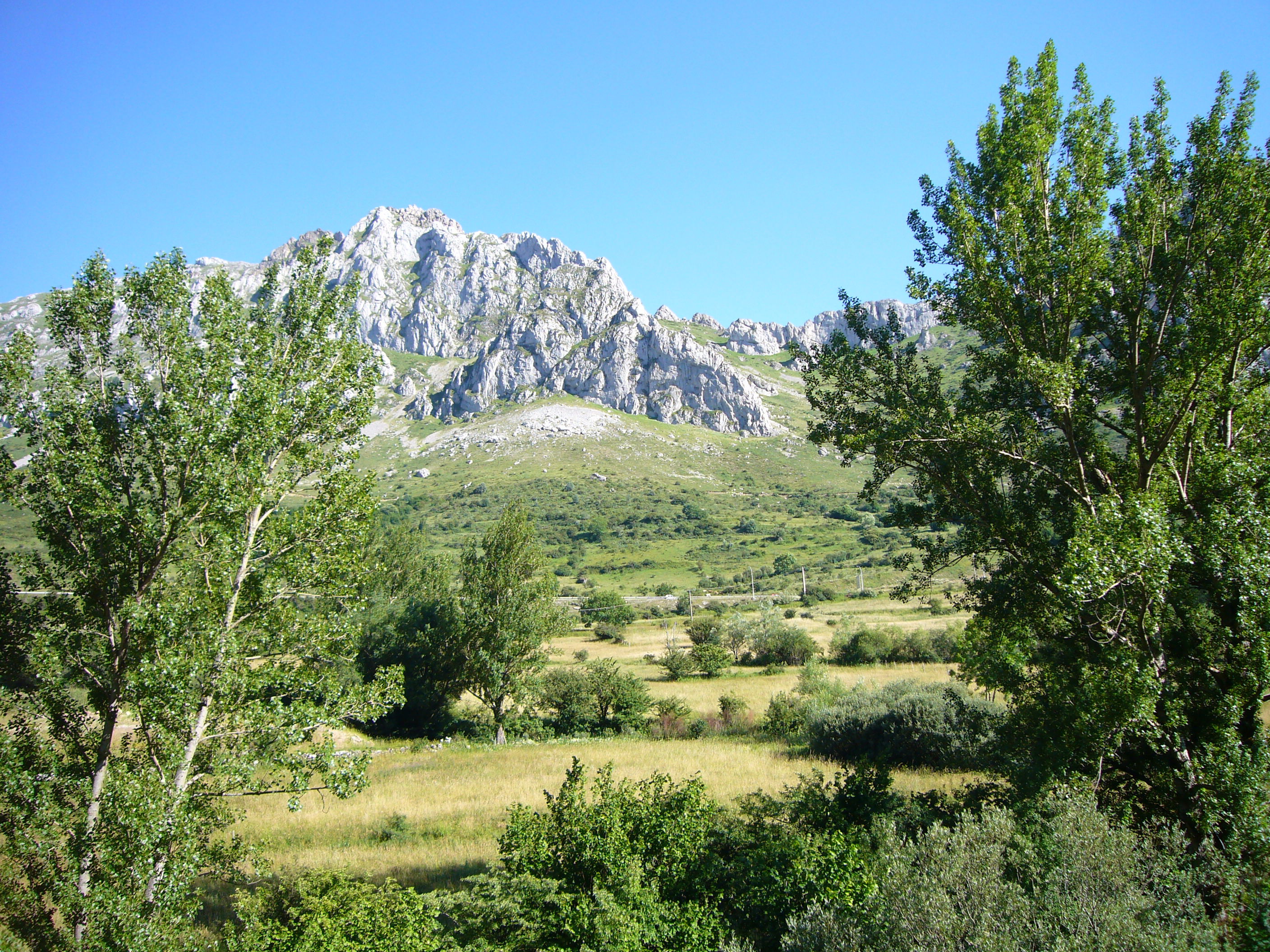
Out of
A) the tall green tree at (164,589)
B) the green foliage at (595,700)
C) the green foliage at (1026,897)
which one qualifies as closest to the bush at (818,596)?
the green foliage at (595,700)

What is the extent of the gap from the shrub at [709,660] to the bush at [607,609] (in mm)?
22932

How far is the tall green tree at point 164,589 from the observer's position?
752cm

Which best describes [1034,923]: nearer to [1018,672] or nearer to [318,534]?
[1018,672]

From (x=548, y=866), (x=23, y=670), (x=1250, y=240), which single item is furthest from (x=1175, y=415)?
(x=23, y=670)

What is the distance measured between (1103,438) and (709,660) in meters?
33.1

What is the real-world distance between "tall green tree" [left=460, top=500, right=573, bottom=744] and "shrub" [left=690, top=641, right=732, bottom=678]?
13014 millimetres

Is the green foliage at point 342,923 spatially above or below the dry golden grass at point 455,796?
above

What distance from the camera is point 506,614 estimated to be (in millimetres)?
27516

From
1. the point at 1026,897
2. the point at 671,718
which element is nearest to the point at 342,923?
the point at 1026,897

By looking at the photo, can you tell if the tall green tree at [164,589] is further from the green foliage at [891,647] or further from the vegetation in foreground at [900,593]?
the green foliage at [891,647]

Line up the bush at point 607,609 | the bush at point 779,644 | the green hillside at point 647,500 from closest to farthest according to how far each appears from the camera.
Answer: the bush at point 779,644 → the bush at point 607,609 → the green hillside at point 647,500

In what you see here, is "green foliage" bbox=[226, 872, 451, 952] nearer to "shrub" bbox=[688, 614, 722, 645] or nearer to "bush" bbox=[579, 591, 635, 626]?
"shrub" bbox=[688, 614, 722, 645]

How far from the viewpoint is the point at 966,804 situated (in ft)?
34.9

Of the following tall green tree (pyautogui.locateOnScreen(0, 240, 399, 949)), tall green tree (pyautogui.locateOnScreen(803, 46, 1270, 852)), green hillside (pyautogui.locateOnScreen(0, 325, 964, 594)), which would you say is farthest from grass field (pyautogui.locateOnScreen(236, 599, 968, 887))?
A: green hillside (pyautogui.locateOnScreen(0, 325, 964, 594))
